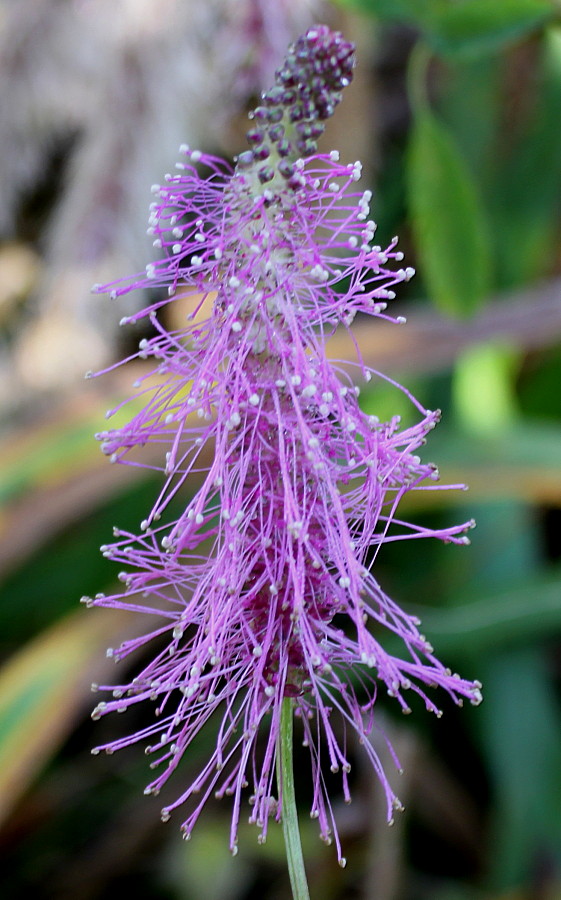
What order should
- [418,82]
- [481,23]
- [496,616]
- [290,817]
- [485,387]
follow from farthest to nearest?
[485,387] < [496,616] < [418,82] < [481,23] < [290,817]

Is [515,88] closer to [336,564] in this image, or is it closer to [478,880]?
[478,880]

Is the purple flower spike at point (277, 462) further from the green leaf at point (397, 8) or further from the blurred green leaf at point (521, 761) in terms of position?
the blurred green leaf at point (521, 761)

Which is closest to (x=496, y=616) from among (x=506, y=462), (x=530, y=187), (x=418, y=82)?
(x=506, y=462)

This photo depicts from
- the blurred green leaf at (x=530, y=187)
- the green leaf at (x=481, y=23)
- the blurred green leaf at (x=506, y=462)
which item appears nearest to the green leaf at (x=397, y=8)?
the green leaf at (x=481, y=23)

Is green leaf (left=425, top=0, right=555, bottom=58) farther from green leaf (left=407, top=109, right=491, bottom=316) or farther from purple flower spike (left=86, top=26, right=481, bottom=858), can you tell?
purple flower spike (left=86, top=26, right=481, bottom=858)

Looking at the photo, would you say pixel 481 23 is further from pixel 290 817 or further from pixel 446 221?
pixel 290 817

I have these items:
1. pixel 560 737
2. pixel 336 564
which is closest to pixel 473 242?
pixel 336 564

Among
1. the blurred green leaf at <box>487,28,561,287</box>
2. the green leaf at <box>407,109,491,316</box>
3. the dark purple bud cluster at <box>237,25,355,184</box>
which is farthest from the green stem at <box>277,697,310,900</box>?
the blurred green leaf at <box>487,28,561,287</box>
